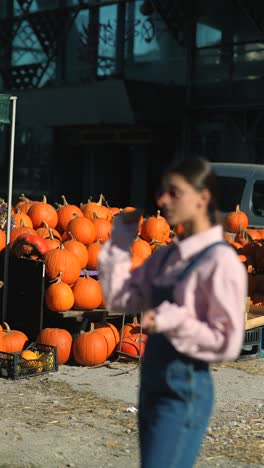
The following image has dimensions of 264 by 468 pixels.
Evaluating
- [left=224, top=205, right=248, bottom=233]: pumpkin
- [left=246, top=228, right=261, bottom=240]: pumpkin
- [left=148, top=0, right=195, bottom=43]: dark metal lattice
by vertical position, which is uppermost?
[left=148, top=0, right=195, bottom=43]: dark metal lattice

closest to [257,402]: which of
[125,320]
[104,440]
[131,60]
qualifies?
[104,440]

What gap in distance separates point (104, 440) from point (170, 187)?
2927 millimetres

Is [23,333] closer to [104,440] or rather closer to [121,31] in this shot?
[104,440]

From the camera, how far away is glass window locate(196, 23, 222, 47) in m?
20.1

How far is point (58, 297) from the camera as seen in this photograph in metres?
7.77

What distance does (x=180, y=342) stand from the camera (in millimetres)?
2861

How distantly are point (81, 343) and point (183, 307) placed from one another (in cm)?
490

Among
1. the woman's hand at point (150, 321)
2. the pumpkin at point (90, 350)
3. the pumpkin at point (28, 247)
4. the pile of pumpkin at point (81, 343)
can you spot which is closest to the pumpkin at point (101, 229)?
the pumpkin at point (28, 247)

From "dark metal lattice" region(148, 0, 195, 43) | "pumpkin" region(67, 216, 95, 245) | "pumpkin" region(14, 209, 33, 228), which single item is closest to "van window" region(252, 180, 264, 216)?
"pumpkin" region(67, 216, 95, 245)

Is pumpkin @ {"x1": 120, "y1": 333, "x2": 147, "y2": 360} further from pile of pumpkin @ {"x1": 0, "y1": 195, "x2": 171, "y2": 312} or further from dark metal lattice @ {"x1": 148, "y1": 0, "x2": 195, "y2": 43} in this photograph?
dark metal lattice @ {"x1": 148, "y1": 0, "x2": 195, "y2": 43}

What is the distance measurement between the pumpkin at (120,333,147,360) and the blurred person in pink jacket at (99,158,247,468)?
471 centimetres

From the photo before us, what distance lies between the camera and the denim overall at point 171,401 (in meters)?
2.94

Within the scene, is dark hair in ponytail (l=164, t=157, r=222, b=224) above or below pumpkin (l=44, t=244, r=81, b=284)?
above

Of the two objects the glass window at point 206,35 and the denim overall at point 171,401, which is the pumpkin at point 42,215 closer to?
the denim overall at point 171,401
